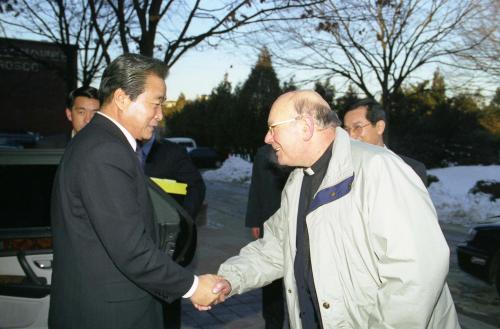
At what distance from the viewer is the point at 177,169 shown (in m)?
3.86

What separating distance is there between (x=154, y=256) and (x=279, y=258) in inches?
34.9

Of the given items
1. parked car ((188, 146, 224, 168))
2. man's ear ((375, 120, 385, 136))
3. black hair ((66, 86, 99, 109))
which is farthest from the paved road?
parked car ((188, 146, 224, 168))

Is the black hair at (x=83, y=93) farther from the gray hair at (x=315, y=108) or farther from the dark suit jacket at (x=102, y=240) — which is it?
the gray hair at (x=315, y=108)

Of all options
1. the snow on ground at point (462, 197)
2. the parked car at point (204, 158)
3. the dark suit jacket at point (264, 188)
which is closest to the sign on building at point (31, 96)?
the parked car at point (204, 158)

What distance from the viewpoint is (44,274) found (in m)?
2.87

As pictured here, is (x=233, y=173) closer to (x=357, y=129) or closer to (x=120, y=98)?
(x=357, y=129)

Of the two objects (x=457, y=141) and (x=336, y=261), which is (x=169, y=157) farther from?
(x=457, y=141)

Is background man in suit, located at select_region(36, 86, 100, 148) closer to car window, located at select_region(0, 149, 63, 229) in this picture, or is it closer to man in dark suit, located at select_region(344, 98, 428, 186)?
car window, located at select_region(0, 149, 63, 229)

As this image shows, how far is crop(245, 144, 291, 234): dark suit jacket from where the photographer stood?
441cm

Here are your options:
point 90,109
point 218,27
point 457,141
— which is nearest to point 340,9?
point 218,27

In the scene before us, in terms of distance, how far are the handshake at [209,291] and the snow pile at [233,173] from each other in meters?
18.2

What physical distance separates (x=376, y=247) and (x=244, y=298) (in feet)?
11.9

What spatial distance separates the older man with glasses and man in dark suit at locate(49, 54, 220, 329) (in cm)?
52

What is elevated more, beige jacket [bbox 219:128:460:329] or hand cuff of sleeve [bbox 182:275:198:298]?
beige jacket [bbox 219:128:460:329]
